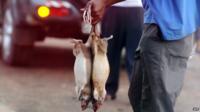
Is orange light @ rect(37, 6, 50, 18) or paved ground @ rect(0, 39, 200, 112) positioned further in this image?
orange light @ rect(37, 6, 50, 18)

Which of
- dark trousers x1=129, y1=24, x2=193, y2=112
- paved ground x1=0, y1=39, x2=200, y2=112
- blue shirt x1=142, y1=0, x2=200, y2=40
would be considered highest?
blue shirt x1=142, y1=0, x2=200, y2=40

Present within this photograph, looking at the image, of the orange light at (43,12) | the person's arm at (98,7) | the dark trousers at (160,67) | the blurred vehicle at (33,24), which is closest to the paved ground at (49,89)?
the blurred vehicle at (33,24)

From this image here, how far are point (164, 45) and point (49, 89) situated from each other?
14.6 feet

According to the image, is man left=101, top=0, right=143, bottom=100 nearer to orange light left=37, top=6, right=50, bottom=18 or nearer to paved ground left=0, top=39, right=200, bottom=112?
paved ground left=0, top=39, right=200, bottom=112

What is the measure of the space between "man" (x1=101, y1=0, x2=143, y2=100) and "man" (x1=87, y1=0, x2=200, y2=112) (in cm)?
327

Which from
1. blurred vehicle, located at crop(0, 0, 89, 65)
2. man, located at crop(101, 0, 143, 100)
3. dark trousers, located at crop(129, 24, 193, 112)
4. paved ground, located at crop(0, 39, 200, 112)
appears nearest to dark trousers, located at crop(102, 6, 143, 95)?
man, located at crop(101, 0, 143, 100)

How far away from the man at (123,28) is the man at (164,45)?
3.27 metres

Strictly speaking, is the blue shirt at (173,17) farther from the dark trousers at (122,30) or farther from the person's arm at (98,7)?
the dark trousers at (122,30)

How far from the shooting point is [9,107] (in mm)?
7062

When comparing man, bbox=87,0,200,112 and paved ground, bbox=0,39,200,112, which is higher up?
man, bbox=87,0,200,112

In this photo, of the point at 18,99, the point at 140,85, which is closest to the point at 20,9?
the point at 18,99

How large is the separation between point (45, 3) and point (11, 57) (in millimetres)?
1213

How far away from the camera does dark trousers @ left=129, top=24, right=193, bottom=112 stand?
3.92 m

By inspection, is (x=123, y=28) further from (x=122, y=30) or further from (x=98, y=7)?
(x=98, y=7)
